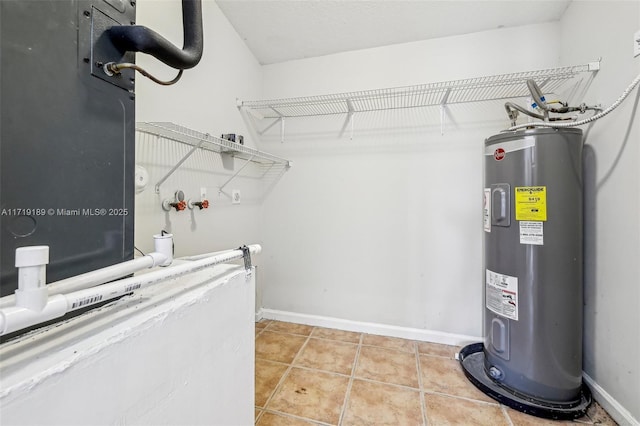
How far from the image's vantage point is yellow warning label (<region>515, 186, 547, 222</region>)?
1294 mm

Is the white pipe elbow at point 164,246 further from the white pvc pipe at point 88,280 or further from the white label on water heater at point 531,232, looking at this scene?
the white label on water heater at point 531,232

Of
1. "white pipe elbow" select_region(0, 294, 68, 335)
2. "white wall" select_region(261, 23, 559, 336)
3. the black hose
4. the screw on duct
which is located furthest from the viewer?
"white wall" select_region(261, 23, 559, 336)

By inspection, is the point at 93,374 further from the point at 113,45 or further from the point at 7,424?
the point at 113,45

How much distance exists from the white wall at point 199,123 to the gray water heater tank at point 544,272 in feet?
5.62

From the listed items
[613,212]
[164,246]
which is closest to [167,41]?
[164,246]

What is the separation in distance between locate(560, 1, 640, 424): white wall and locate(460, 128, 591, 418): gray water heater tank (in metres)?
0.12

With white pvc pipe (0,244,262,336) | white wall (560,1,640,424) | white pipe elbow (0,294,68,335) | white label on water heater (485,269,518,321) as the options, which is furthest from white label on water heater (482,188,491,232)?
white pipe elbow (0,294,68,335)

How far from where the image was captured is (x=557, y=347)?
1.30 meters

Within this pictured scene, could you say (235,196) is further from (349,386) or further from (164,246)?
(349,386)

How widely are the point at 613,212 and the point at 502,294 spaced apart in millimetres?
642

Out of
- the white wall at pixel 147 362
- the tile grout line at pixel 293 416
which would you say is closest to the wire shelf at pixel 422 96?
the white wall at pixel 147 362

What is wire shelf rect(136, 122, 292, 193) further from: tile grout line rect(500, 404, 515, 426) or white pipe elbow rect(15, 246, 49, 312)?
tile grout line rect(500, 404, 515, 426)

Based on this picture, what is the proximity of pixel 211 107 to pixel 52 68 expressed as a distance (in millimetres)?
1203

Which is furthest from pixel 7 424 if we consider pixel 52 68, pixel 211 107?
pixel 211 107
